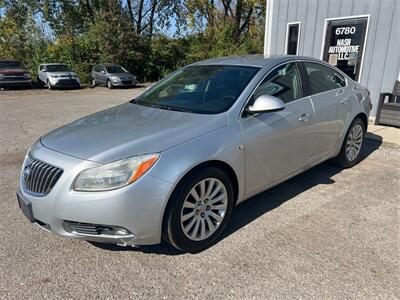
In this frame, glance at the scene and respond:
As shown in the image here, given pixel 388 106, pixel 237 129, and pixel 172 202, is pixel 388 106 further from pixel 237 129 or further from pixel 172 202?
pixel 172 202

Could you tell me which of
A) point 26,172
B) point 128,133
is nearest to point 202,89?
point 128,133

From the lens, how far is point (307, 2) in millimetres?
8430

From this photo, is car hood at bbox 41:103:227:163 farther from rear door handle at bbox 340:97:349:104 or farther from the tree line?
the tree line

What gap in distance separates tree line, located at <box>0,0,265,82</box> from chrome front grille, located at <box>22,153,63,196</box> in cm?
2197

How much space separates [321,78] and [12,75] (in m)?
18.4

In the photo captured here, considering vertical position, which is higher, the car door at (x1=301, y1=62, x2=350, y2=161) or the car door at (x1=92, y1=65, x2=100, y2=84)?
the car door at (x1=301, y1=62, x2=350, y2=161)

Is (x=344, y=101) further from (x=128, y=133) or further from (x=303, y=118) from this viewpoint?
(x=128, y=133)

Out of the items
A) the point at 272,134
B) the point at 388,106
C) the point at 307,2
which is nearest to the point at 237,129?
the point at 272,134

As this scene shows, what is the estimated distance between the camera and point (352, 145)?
4789mm

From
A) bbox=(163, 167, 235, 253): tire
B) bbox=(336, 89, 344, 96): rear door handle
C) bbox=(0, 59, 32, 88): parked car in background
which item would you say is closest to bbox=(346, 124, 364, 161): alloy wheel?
bbox=(336, 89, 344, 96): rear door handle

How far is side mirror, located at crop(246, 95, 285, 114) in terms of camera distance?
121 inches

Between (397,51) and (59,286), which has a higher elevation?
(397,51)

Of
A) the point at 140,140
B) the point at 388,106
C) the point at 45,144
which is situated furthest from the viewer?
the point at 388,106

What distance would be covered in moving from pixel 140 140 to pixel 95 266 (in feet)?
3.44
